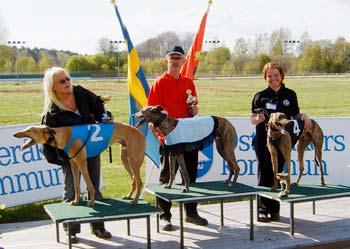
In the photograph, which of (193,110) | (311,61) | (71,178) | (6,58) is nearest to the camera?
(71,178)

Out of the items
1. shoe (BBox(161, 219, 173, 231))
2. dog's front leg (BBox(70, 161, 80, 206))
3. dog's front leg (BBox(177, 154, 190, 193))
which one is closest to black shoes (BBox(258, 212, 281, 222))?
shoe (BBox(161, 219, 173, 231))

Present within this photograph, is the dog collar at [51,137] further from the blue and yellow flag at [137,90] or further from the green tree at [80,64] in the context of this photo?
the green tree at [80,64]

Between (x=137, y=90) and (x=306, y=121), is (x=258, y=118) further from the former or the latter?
(x=137, y=90)

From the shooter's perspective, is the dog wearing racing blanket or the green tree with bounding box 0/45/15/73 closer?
the dog wearing racing blanket

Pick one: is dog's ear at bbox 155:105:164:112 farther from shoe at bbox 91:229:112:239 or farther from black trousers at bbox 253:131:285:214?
shoe at bbox 91:229:112:239

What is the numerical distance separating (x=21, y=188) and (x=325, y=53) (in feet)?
270

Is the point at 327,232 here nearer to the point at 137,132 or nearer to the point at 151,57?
the point at 137,132

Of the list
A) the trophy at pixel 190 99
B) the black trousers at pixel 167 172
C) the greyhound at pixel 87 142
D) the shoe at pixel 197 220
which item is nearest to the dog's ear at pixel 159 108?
the greyhound at pixel 87 142

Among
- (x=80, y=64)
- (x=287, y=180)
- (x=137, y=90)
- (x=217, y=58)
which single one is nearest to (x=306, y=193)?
(x=287, y=180)

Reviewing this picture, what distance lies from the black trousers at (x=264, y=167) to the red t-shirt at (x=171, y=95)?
0.98 m

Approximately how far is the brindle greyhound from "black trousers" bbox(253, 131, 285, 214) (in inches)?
18.9

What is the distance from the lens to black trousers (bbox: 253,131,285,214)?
611cm

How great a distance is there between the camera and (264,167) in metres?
6.19

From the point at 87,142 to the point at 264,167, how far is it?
231 centimetres
